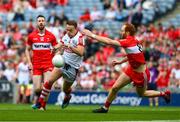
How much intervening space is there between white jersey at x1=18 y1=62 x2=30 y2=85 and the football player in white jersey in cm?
1070

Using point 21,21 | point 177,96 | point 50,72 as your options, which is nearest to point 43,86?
point 50,72

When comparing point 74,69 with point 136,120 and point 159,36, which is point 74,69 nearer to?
point 136,120

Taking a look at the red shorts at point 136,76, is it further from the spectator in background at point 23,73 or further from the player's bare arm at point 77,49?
the spectator in background at point 23,73

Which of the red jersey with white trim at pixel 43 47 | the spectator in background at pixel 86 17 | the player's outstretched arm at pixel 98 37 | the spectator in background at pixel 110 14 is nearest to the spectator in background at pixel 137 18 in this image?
the spectator in background at pixel 110 14

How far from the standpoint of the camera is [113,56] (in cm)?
3262

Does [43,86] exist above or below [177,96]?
above

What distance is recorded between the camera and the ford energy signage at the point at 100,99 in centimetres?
2831

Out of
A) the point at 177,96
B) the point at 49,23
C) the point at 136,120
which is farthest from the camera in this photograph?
the point at 49,23

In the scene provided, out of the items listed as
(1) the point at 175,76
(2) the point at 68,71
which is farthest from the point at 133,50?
(1) the point at 175,76

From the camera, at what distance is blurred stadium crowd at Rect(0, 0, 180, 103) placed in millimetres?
30328

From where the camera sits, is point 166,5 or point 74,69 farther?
point 166,5

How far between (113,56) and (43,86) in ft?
41.9

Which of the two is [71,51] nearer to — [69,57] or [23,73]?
[69,57]

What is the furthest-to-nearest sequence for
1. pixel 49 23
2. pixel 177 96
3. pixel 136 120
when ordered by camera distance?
pixel 49 23 < pixel 177 96 < pixel 136 120
